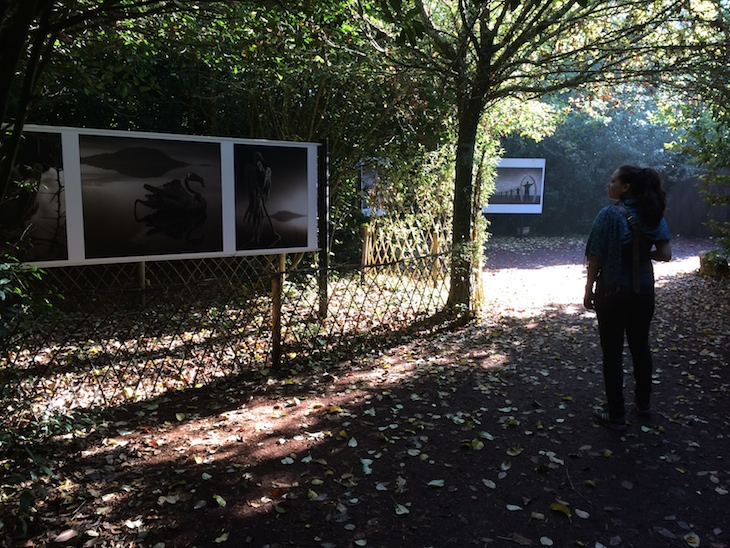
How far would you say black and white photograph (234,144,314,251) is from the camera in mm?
5367

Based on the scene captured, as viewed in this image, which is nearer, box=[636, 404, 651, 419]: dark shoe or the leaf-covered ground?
the leaf-covered ground

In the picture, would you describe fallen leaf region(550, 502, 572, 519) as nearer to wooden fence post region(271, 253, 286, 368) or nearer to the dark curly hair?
the dark curly hair

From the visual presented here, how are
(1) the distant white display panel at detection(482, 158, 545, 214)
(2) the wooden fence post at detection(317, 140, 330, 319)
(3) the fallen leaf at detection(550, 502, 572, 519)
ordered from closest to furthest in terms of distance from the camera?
(3) the fallen leaf at detection(550, 502, 572, 519), (2) the wooden fence post at detection(317, 140, 330, 319), (1) the distant white display panel at detection(482, 158, 545, 214)

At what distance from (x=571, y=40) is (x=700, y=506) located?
5.80m

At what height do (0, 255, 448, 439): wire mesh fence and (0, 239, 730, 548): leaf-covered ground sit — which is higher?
(0, 255, 448, 439): wire mesh fence

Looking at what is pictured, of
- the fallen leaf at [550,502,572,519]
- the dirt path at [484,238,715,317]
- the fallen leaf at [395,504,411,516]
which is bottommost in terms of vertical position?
the fallen leaf at [395,504,411,516]

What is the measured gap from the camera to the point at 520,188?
15703 millimetres

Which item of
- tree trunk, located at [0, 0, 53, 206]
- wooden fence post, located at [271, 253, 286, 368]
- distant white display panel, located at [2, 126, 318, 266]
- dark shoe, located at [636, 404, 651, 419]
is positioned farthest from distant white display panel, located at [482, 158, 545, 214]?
tree trunk, located at [0, 0, 53, 206]

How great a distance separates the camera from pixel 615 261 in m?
3.07

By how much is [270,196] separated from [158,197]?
1.00 metres

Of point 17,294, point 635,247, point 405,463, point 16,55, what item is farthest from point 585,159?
point 16,55

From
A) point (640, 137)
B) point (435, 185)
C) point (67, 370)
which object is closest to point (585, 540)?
point (67, 370)

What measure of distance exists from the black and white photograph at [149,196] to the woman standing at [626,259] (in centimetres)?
339

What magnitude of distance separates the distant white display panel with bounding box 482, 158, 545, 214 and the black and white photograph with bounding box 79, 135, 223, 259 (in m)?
11.4
